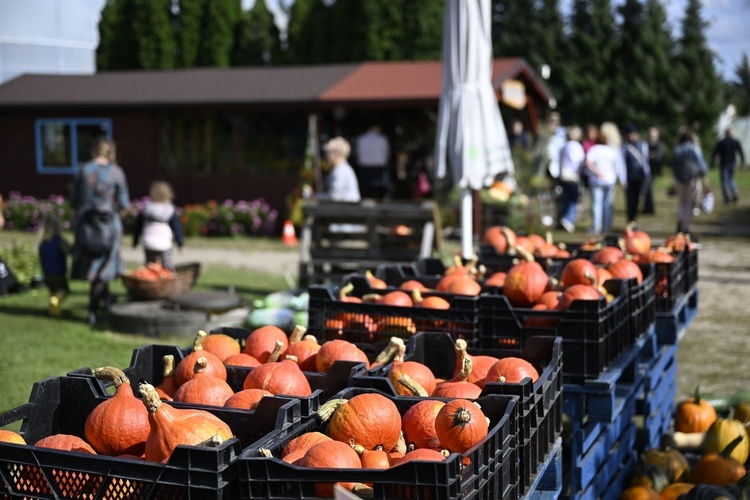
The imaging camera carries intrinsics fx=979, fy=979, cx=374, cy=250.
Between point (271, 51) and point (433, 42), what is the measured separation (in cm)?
697

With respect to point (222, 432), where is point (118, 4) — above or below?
above

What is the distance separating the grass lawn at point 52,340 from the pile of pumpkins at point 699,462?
154 inches

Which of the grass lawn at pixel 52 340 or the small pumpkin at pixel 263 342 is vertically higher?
the small pumpkin at pixel 263 342

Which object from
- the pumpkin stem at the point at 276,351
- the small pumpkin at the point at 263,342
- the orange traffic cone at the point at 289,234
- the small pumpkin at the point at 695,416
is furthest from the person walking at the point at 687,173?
the pumpkin stem at the point at 276,351

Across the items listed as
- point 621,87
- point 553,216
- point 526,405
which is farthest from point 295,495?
point 621,87

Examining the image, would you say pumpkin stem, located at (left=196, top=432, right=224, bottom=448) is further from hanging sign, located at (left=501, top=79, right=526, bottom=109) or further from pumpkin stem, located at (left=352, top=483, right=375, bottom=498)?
hanging sign, located at (left=501, top=79, right=526, bottom=109)

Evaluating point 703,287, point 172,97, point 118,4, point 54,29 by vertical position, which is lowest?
point 703,287

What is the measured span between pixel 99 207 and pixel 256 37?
3047 cm

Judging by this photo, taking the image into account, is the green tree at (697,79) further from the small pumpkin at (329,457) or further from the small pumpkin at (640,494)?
the small pumpkin at (329,457)

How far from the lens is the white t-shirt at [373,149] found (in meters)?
18.0

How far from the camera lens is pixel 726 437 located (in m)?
5.21

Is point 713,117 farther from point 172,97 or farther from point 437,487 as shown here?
point 437,487

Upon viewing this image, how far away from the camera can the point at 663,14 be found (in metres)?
43.8

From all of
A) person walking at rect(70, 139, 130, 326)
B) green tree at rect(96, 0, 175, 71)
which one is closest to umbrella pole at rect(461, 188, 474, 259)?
person walking at rect(70, 139, 130, 326)
